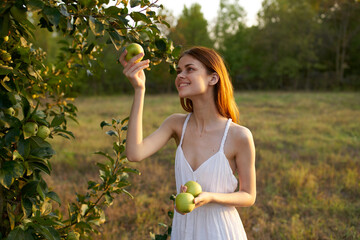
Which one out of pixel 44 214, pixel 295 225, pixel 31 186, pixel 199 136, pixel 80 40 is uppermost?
pixel 80 40

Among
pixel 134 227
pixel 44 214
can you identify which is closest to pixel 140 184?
pixel 134 227

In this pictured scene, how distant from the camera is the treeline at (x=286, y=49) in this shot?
28.7 m

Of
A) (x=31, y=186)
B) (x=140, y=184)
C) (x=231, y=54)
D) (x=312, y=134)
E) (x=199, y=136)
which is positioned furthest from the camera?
(x=231, y=54)

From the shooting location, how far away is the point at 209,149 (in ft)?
5.41

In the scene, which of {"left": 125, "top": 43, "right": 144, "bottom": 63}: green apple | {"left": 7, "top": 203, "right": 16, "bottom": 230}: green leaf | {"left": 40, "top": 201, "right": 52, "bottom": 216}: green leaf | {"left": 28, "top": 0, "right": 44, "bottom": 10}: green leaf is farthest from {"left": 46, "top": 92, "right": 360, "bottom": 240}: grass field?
{"left": 28, "top": 0, "right": 44, "bottom": 10}: green leaf

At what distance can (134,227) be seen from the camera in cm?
350

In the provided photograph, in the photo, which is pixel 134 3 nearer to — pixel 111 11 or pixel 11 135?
pixel 111 11

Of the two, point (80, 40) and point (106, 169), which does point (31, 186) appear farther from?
point (80, 40)

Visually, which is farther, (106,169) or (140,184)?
(140,184)

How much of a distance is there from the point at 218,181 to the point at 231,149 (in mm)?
178

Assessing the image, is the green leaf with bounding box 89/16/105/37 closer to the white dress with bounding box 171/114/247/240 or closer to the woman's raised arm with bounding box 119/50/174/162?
the woman's raised arm with bounding box 119/50/174/162

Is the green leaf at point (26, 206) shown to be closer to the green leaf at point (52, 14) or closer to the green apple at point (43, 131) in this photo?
the green apple at point (43, 131)

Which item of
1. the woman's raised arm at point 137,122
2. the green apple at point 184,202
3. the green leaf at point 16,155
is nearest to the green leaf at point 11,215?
the green leaf at point 16,155

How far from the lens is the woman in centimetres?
158
